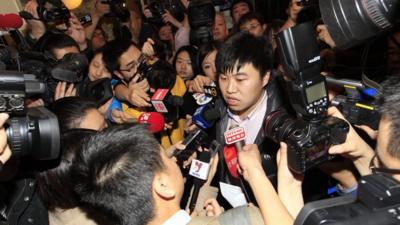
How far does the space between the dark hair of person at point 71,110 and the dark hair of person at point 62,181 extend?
0.31 meters

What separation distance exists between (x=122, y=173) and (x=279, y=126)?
0.56 metres

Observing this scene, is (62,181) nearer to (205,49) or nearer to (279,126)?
(279,126)

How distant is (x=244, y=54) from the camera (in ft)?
5.89

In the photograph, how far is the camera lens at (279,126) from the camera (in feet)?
3.81

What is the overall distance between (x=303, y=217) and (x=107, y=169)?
1.96 feet

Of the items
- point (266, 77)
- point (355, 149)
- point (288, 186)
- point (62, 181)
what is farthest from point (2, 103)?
point (266, 77)

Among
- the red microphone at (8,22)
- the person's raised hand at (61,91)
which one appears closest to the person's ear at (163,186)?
the person's raised hand at (61,91)

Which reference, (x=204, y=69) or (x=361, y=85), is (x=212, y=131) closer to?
(x=204, y=69)

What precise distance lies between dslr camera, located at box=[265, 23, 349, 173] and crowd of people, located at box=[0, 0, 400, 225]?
7cm

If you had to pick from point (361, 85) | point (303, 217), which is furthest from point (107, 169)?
point (361, 85)

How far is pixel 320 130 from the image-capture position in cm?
108

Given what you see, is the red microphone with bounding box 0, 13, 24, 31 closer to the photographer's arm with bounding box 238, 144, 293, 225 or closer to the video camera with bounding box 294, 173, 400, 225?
the photographer's arm with bounding box 238, 144, 293, 225

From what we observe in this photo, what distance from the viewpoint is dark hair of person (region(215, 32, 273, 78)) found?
179 centimetres

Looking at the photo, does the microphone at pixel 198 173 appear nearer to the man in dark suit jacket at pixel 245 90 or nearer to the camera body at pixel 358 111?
the man in dark suit jacket at pixel 245 90
